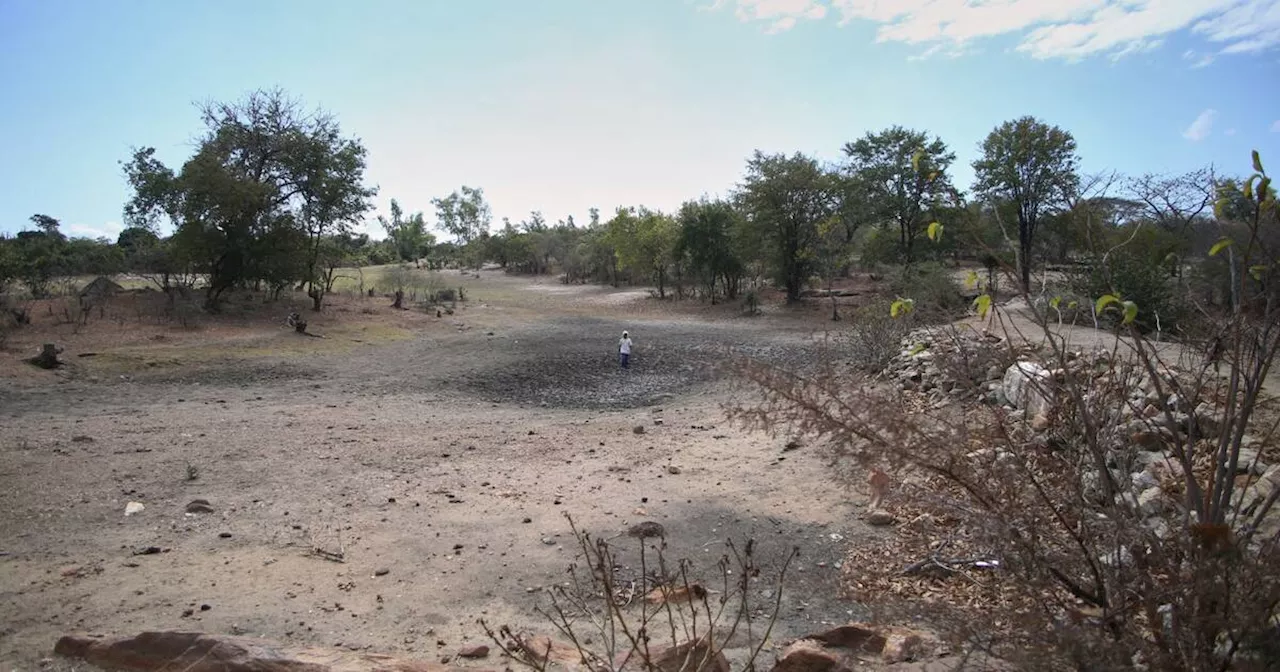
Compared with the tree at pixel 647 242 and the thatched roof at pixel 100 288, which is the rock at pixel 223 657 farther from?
the tree at pixel 647 242

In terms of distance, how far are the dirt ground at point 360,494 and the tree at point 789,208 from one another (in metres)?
16.2

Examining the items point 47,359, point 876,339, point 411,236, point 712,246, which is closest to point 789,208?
point 712,246

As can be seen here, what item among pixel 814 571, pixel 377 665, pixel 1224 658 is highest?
pixel 1224 658

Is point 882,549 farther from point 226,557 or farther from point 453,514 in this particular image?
point 226,557

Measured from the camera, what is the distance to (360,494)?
21.0 ft

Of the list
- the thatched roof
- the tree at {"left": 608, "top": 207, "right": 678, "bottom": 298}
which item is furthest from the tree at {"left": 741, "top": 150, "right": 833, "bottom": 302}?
the thatched roof

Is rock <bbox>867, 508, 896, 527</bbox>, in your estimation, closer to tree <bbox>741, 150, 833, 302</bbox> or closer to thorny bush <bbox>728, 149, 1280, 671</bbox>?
thorny bush <bbox>728, 149, 1280, 671</bbox>

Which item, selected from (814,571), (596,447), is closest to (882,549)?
(814,571)

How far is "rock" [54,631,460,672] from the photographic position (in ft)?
8.83

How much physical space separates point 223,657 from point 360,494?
3.81 meters

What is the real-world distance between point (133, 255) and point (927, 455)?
89.5 feet

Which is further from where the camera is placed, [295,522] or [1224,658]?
[295,522]

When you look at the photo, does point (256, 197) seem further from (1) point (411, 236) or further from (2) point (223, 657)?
(1) point (411, 236)

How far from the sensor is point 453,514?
5.94 m
